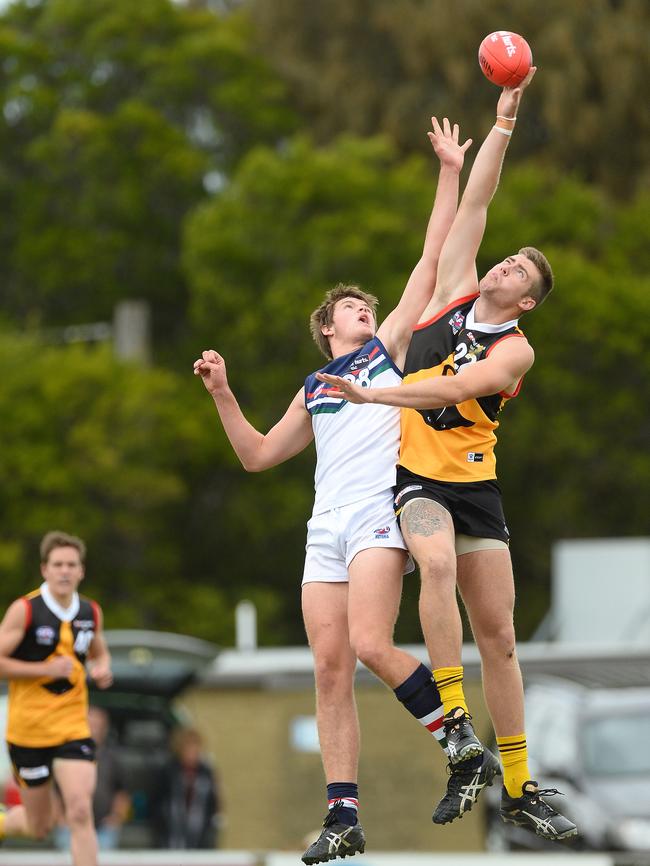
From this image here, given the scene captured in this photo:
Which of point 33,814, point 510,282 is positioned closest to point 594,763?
point 33,814

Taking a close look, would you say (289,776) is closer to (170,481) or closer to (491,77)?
(170,481)

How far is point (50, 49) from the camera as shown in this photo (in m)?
36.2

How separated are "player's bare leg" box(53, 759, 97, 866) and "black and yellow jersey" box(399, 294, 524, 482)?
11.7 ft

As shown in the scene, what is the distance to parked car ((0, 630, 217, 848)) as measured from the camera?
56.8 ft

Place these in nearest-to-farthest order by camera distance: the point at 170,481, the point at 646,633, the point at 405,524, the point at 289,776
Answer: the point at 405,524, the point at 289,776, the point at 646,633, the point at 170,481

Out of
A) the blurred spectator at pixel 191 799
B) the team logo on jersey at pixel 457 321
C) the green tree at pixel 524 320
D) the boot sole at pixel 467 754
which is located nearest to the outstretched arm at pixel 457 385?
the team logo on jersey at pixel 457 321

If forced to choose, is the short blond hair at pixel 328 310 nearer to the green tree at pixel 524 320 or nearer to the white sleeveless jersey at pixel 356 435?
the white sleeveless jersey at pixel 356 435

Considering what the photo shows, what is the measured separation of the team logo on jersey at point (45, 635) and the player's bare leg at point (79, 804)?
2.21 feet

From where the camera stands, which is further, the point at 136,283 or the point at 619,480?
the point at 136,283

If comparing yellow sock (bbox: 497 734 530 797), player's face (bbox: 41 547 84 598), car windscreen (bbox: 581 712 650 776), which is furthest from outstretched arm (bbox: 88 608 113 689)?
car windscreen (bbox: 581 712 650 776)

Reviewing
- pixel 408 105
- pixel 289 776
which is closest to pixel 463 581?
pixel 289 776

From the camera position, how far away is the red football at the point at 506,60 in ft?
22.7

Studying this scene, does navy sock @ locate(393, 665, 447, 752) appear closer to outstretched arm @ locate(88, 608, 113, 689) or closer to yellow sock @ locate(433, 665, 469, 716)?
yellow sock @ locate(433, 665, 469, 716)

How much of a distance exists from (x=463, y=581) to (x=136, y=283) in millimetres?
29350
